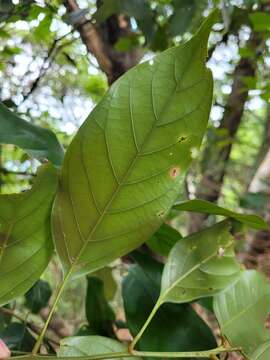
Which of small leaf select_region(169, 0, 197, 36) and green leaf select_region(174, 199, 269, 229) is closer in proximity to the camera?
green leaf select_region(174, 199, 269, 229)

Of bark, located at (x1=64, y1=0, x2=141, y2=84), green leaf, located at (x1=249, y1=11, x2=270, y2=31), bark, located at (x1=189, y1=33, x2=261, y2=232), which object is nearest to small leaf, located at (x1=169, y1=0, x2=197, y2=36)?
green leaf, located at (x1=249, y1=11, x2=270, y2=31)

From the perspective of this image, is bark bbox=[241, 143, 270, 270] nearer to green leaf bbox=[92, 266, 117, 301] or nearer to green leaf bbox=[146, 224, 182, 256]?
green leaf bbox=[92, 266, 117, 301]

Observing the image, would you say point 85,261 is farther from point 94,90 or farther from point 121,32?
point 94,90

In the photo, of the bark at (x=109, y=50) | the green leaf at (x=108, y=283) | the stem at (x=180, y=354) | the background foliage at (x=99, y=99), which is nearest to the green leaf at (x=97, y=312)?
the background foliage at (x=99, y=99)

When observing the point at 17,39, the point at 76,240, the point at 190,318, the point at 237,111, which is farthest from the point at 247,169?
the point at 76,240

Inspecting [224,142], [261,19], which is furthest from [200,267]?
[224,142]

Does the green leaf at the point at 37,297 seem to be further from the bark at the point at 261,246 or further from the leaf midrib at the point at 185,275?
the bark at the point at 261,246

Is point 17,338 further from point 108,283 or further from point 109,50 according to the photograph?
point 109,50
